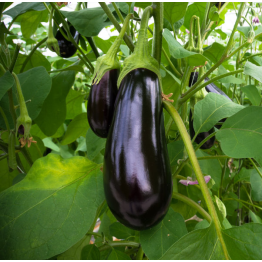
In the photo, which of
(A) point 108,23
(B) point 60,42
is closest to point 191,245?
(A) point 108,23

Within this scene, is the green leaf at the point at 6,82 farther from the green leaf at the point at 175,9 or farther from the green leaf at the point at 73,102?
the green leaf at the point at 73,102

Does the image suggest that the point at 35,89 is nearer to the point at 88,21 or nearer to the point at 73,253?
the point at 88,21

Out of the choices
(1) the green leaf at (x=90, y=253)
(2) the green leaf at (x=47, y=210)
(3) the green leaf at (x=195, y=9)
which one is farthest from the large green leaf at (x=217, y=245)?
(3) the green leaf at (x=195, y=9)

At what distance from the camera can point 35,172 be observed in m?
0.34

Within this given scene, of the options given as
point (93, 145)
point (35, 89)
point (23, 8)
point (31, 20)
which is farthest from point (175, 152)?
point (31, 20)

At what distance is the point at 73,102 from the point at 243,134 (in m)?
0.62

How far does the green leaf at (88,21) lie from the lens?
49 centimetres

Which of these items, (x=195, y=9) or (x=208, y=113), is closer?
(x=208, y=113)

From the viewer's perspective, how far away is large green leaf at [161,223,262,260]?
0.27 m

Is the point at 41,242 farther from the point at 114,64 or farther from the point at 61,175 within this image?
the point at 114,64

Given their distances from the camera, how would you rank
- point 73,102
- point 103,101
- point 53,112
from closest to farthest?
point 103,101
point 53,112
point 73,102

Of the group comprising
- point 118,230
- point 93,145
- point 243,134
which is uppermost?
point 243,134

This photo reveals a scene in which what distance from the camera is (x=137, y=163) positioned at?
28 cm

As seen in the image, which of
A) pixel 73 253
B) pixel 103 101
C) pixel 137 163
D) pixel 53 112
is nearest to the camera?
pixel 137 163
